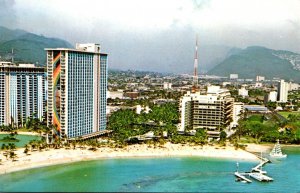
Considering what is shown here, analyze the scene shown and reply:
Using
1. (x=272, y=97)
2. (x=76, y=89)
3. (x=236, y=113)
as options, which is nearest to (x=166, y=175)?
(x=76, y=89)

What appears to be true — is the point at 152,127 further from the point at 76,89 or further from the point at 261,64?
the point at 261,64

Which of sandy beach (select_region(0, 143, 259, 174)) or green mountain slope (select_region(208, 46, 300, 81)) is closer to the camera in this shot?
sandy beach (select_region(0, 143, 259, 174))

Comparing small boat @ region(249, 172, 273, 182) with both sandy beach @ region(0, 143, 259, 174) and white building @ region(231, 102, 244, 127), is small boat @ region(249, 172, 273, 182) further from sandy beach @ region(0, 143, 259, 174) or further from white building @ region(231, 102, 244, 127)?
white building @ region(231, 102, 244, 127)

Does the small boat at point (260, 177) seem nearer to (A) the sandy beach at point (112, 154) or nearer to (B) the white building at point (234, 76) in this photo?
(A) the sandy beach at point (112, 154)

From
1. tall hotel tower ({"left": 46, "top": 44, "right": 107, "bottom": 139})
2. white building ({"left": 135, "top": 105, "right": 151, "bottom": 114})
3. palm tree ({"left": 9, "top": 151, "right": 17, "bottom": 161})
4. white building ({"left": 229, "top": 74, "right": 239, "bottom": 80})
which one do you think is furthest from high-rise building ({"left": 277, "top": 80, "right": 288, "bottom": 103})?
white building ({"left": 229, "top": 74, "right": 239, "bottom": 80})

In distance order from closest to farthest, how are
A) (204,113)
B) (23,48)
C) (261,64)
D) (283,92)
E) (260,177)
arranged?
(260,177) < (204,113) < (283,92) < (23,48) < (261,64)

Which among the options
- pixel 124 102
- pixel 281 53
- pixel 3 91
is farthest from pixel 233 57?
pixel 3 91
